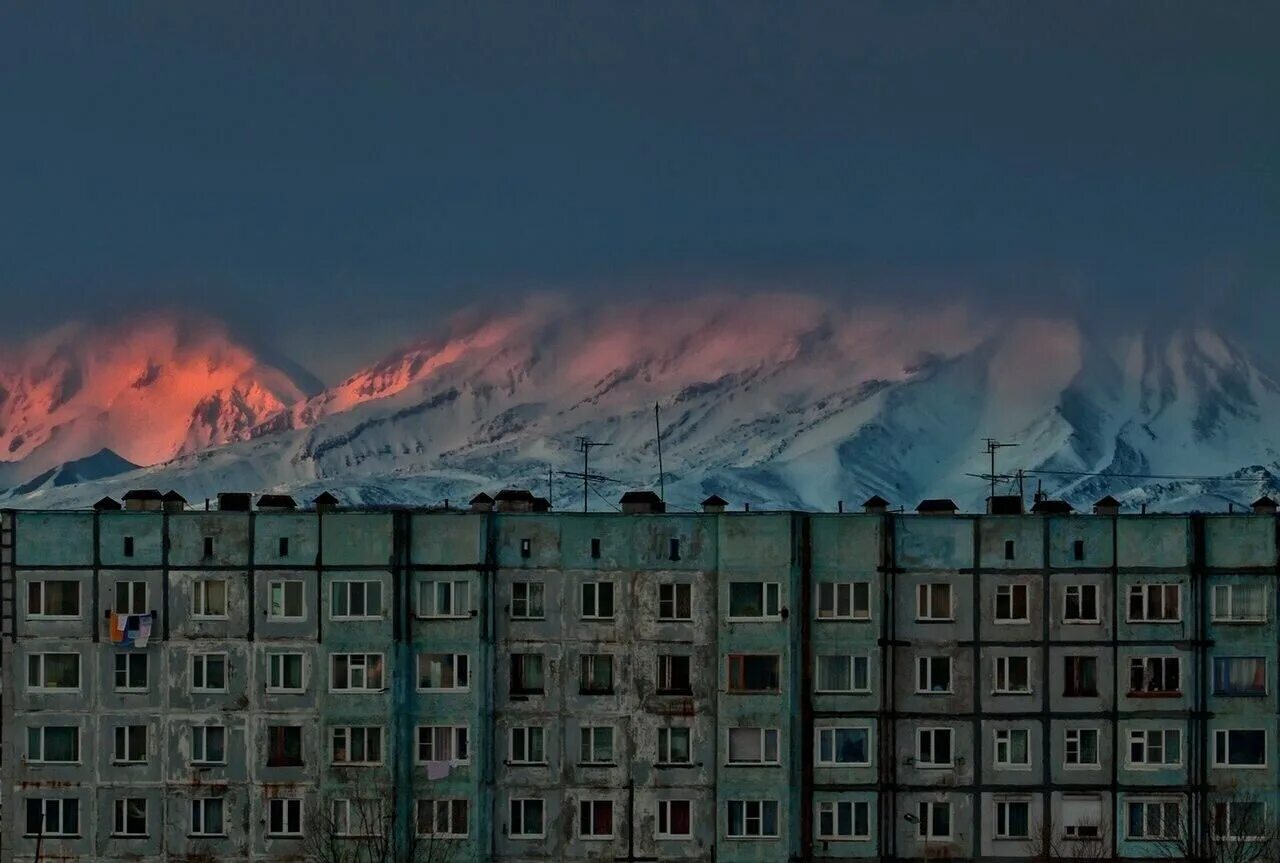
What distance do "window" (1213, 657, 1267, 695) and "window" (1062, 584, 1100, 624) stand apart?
4647mm

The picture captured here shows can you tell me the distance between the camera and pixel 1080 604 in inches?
3329

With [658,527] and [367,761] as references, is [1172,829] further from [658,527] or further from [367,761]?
[367,761]

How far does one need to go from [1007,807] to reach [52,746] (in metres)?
34.6

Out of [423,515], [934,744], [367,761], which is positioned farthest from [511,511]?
[934,744]

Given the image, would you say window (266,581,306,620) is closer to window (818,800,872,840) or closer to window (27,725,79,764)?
window (27,725,79,764)

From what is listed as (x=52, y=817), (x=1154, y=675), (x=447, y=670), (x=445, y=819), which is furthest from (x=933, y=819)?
(x=52, y=817)

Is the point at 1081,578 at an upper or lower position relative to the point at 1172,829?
upper

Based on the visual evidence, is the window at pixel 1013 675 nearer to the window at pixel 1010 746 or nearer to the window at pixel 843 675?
the window at pixel 1010 746

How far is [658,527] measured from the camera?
84938 millimetres

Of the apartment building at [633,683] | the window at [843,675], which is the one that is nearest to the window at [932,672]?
the apartment building at [633,683]

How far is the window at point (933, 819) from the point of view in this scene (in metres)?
84.3

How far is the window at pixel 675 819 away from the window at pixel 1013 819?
11.1 m

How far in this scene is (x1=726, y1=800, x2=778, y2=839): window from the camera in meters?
84.0

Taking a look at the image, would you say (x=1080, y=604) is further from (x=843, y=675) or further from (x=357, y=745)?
(x=357, y=745)
